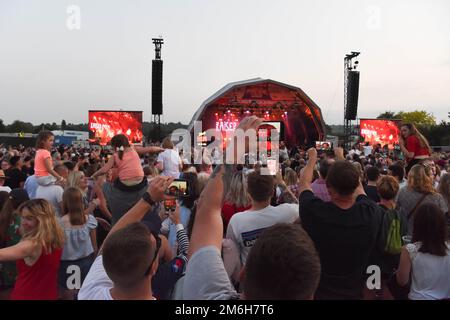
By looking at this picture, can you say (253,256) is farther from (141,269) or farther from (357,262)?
(357,262)

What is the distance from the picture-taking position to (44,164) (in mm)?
5129

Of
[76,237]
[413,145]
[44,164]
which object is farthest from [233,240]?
[413,145]

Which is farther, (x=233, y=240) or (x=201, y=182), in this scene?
(x=201, y=182)

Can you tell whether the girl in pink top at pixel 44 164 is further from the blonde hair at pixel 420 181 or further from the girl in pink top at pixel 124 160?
the blonde hair at pixel 420 181

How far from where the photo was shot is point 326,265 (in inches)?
87.3

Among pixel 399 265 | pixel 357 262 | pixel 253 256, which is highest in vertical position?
pixel 253 256

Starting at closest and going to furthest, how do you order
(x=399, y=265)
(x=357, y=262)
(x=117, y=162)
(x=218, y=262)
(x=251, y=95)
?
(x=218, y=262), (x=357, y=262), (x=399, y=265), (x=117, y=162), (x=251, y=95)

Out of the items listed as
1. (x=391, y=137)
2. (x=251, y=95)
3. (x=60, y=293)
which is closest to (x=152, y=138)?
(x=251, y=95)

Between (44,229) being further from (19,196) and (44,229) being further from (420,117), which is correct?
(420,117)

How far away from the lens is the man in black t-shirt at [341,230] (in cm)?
216

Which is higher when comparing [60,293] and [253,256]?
[253,256]

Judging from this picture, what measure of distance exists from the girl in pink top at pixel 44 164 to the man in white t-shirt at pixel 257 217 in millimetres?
3318

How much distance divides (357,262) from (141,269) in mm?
1376

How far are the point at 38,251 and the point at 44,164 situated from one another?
289 cm
